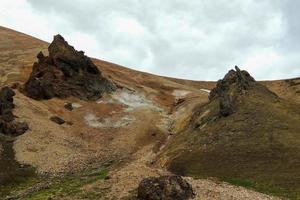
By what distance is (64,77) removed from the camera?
92688 mm

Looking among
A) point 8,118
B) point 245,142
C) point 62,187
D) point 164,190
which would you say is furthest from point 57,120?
point 164,190

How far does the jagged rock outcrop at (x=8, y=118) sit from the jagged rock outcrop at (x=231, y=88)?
26.7m

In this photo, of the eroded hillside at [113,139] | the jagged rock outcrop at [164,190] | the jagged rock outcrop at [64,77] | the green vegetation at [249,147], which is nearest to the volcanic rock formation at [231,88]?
the green vegetation at [249,147]

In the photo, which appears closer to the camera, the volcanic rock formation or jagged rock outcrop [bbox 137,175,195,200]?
jagged rock outcrop [bbox 137,175,195,200]

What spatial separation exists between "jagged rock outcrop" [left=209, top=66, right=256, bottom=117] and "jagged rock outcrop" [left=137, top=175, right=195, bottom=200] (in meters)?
25.5

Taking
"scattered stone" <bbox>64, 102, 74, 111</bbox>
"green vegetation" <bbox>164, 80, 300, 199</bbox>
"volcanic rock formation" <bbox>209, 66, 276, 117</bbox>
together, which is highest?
"volcanic rock formation" <bbox>209, 66, 276, 117</bbox>

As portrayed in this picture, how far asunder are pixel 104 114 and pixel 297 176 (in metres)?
45.2

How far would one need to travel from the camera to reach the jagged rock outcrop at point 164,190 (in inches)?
1559

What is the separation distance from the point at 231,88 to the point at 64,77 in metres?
34.1

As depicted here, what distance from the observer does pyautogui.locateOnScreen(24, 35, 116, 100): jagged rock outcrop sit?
287ft

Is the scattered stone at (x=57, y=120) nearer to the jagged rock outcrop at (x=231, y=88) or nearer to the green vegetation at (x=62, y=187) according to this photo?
the green vegetation at (x=62, y=187)

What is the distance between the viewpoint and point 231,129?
197 feet

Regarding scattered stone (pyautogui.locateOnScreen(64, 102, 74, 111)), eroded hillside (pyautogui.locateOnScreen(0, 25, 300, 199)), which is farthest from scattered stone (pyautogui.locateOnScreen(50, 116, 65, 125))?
scattered stone (pyautogui.locateOnScreen(64, 102, 74, 111))

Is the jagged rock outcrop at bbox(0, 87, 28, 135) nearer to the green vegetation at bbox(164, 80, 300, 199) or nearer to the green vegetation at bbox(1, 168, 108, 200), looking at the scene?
the green vegetation at bbox(1, 168, 108, 200)
